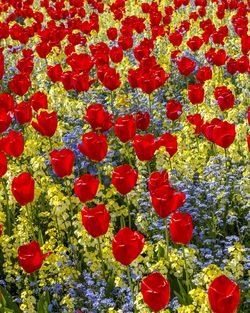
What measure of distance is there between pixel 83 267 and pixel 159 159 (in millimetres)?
998

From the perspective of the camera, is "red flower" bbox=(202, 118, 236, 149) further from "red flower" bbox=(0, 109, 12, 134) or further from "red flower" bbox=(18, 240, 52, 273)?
"red flower" bbox=(0, 109, 12, 134)

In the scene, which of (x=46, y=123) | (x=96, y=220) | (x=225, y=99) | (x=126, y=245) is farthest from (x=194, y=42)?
(x=126, y=245)

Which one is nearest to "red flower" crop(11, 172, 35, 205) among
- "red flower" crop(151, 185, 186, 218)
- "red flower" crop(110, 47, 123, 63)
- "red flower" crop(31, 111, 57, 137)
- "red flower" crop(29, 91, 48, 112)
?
"red flower" crop(151, 185, 186, 218)

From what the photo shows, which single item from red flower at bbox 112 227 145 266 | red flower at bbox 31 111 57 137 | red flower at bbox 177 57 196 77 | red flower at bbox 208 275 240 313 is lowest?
red flower at bbox 208 275 240 313

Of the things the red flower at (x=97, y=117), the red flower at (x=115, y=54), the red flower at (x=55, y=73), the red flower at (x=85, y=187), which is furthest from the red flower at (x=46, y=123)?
the red flower at (x=115, y=54)

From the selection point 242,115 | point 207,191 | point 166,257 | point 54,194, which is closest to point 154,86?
point 242,115

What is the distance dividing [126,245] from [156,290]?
14.8 inches

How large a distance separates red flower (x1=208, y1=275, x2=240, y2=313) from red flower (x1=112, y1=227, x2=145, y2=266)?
59 cm

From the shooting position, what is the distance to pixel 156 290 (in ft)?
9.03

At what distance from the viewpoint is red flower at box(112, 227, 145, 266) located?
3.08 m

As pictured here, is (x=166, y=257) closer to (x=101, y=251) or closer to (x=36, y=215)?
(x=101, y=251)

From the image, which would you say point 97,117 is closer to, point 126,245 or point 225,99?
point 225,99

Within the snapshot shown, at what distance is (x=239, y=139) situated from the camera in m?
5.12

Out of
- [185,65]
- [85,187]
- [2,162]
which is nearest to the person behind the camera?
[85,187]
